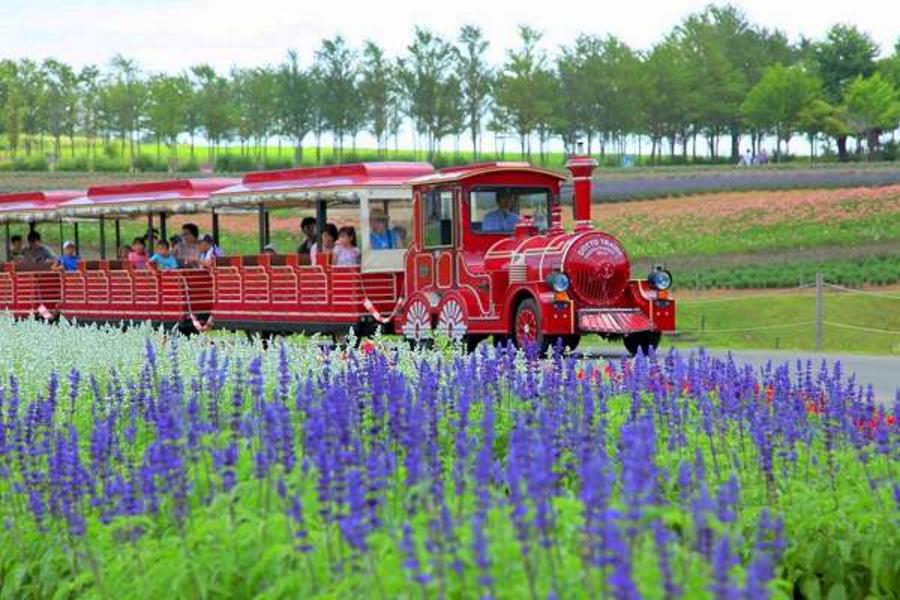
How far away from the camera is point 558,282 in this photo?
71.9 feet

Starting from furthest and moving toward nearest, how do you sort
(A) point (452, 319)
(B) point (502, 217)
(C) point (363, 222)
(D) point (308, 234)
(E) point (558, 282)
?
(D) point (308, 234) < (C) point (363, 222) < (B) point (502, 217) < (A) point (452, 319) < (E) point (558, 282)

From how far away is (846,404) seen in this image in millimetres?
9547

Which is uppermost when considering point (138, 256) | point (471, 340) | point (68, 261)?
point (138, 256)

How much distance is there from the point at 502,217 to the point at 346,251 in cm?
241

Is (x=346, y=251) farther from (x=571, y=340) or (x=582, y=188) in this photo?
(x=571, y=340)

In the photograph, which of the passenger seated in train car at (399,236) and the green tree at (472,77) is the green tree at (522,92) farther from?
the passenger seated in train car at (399,236)

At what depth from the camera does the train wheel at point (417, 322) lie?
2366cm

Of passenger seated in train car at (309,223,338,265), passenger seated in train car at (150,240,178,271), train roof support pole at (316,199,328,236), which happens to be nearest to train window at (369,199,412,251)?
passenger seated in train car at (309,223,338,265)

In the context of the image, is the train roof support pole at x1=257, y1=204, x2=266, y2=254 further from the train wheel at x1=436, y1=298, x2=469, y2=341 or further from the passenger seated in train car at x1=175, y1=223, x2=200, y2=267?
the train wheel at x1=436, y1=298, x2=469, y2=341

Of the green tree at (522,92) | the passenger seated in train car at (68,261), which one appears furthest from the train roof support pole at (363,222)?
the green tree at (522,92)

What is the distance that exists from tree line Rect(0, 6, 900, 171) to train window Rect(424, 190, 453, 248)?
67.4 m

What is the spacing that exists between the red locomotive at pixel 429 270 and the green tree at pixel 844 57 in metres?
83.4

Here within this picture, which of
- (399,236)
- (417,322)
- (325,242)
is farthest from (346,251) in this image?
(417,322)

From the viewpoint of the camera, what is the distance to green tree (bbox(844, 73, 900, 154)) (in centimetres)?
9250
